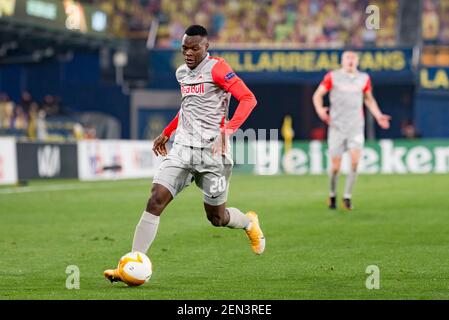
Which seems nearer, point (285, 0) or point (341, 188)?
point (341, 188)

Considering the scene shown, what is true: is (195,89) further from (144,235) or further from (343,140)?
(343,140)

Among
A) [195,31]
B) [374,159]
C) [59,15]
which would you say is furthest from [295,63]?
[195,31]

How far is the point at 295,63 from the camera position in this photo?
39688 millimetres

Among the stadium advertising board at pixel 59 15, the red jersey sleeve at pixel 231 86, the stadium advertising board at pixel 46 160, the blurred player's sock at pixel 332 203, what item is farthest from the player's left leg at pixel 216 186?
the stadium advertising board at pixel 59 15

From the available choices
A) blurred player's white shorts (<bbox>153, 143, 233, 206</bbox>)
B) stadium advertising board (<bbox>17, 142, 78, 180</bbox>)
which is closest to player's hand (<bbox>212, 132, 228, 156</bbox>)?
blurred player's white shorts (<bbox>153, 143, 233, 206</bbox>)

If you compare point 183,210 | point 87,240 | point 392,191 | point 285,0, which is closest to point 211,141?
point 87,240

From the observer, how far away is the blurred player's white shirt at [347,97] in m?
17.9

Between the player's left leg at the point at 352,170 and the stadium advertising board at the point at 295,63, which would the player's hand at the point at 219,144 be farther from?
the stadium advertising board at the point at 295,63

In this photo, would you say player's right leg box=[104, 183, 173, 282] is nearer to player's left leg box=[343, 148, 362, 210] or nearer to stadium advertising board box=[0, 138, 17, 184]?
player's left leg box=[343, 148, 362, 210]

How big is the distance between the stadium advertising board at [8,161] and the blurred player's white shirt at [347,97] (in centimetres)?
1012

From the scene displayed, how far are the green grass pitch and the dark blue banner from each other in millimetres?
17025

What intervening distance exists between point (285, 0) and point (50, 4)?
1096 cm

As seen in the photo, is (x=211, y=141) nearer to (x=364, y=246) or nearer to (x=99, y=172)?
(x=364, y=246)

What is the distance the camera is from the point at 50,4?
118 ft
